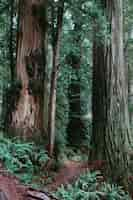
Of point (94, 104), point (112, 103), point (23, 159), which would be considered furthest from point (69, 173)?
point (112, 103)

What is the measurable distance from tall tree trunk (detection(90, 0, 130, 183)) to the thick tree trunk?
3.90 feet

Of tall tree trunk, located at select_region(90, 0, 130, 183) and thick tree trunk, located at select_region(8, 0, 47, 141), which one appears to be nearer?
tall tree trunk, located at select_region(90, 0, 130, 183)

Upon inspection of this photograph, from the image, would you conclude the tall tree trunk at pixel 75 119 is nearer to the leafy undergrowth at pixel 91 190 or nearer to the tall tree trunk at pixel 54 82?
the tall tree trunk at pixel 54 82

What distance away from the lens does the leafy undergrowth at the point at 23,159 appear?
4.88 m

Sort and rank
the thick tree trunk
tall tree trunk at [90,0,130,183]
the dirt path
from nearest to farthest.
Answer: the dirt path → tall tree trunk at [90,0,130,183] → the thick tree trunk

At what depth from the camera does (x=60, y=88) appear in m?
8.80

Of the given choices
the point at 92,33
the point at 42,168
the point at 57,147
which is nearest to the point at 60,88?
the point at 57,147

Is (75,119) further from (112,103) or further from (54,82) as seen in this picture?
(112,103)

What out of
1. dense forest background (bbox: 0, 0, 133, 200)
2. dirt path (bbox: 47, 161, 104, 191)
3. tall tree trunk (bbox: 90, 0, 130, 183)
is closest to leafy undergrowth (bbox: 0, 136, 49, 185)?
dense forest background (bbox: 0, 0, 133, 200)

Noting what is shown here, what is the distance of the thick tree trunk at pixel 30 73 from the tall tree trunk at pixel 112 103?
1.19 m

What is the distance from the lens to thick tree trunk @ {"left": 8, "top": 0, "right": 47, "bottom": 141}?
6.15 m

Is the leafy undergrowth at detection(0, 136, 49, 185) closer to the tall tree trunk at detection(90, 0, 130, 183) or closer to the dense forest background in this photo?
the dense forest background

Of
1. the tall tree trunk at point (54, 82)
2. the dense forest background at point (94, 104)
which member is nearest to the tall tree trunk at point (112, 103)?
the dense forest background at point (94, 104)

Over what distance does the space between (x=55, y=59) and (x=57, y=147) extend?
6.89ft
